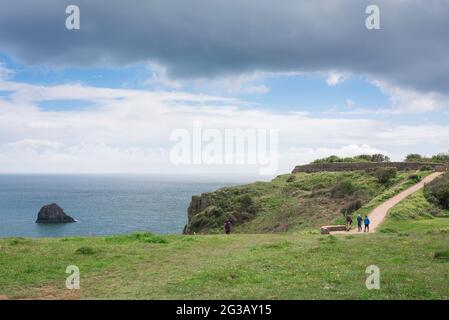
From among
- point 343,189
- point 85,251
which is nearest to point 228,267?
point 85,251

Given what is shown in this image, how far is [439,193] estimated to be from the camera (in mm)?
49094

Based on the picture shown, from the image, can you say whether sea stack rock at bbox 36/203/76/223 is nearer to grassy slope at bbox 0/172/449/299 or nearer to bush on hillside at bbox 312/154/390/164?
bush on hillside at bbox 312/154/390/164

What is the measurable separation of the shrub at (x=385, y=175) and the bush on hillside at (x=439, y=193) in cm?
1244

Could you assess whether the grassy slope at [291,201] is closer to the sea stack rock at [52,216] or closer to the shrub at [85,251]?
the shrub at [85,251]

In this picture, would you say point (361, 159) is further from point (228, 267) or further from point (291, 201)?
point (228, 267)

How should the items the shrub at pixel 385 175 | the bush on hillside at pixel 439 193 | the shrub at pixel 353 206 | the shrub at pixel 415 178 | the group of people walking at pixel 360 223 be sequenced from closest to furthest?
the group of people walking at pixel 360 223
the bush on hillside at pixel 439 193
the shrub at pixel 353 206
the shrub at pixel 415 178
the shrub at pixel 385 175

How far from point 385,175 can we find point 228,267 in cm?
5174

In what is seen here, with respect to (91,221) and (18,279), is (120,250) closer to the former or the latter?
(18,279)

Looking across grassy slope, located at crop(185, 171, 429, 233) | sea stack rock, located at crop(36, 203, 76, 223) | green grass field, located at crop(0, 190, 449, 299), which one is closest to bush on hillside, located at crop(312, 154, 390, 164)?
grassy slope, located at crop(185, 171, 429, 233)

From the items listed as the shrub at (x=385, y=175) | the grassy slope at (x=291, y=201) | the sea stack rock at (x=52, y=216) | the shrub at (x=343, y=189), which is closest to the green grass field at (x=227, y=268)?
the grassy slope at (x=291, y=201)

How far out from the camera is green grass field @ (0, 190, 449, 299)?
1573 centimetres

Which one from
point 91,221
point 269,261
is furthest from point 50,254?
point 91,221

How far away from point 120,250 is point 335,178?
54213 millimetres

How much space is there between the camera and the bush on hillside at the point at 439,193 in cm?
4816
